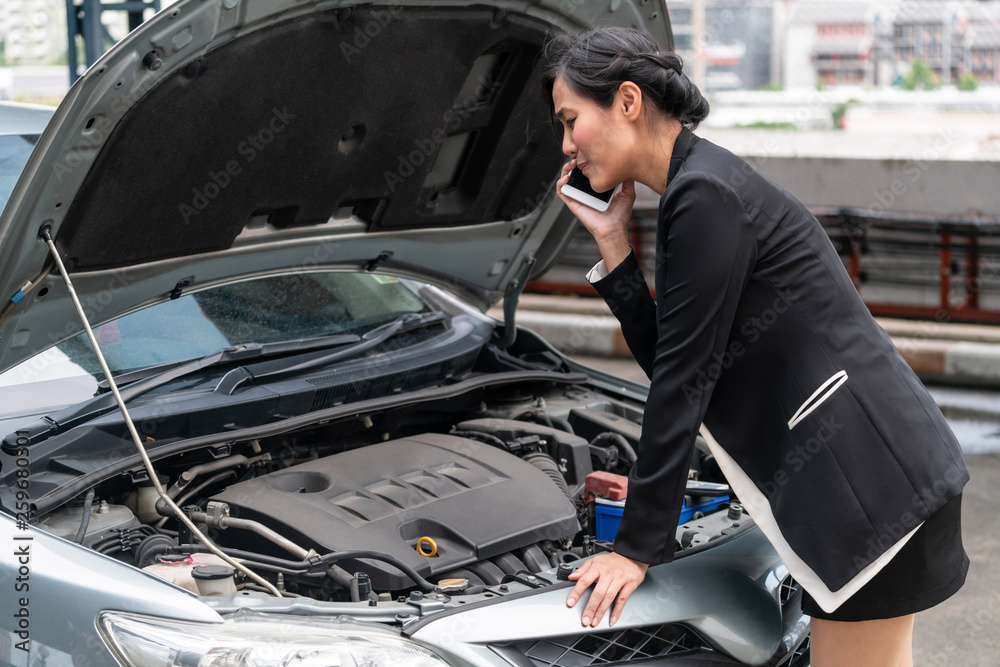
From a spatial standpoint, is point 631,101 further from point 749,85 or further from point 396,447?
point 749,85

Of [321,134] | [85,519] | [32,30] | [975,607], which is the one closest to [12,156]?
[321,134]

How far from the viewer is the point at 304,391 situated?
2.65m

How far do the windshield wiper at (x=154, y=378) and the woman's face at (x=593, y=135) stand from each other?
1.27 meters

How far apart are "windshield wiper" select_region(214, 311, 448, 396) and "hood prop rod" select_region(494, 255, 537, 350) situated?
230mm

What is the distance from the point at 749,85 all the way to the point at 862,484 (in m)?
18.3

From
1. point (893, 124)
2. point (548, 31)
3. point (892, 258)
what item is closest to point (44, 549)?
point (548, 31)

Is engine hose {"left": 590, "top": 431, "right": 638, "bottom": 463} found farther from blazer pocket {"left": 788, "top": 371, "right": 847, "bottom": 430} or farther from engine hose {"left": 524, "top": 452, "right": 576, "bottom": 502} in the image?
blazer pocket {"left": 788, "top": 371, "right": 847, "bottom": 430}

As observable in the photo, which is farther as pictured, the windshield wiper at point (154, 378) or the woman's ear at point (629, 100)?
the windshield wiper at point (154, 378)

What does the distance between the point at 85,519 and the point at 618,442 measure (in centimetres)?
155

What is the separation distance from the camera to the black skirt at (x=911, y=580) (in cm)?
175

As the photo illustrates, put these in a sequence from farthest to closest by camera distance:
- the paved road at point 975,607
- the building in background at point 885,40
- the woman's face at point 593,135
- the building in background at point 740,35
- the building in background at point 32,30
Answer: the building in background at point 740,35 < the building in background at point 885,40 < the building in background at point 32,30 < the paved road at point 975,607 < the woman's face at point 593,135

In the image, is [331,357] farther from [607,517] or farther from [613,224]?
[613,224]

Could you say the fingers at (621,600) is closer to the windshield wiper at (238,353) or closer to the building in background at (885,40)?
the windshield wiper at (238,353)

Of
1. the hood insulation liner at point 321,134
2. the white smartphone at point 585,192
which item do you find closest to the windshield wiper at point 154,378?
the hood insulation liner at point 321,134
